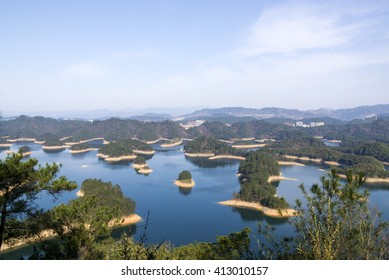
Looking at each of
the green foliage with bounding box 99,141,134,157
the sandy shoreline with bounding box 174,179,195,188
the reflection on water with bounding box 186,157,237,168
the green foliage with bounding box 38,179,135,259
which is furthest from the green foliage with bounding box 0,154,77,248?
the green foliage with bounding box 99,141,134,157

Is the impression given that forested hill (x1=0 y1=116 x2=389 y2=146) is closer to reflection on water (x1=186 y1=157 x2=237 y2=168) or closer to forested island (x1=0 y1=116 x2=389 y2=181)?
forested island (x1=0 y1=116 x2=389 y2=181)

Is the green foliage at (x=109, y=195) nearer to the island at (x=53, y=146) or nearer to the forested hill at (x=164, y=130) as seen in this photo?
the island at (x=53, y=146)

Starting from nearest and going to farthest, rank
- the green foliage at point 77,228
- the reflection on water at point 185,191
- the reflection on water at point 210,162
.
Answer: the green foliage at point 77,228 < the reflection on water at point 185,191 < the reflection on water at point 210,162

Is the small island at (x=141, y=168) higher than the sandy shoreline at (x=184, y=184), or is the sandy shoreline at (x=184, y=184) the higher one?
the small island at (x=141, y=168)

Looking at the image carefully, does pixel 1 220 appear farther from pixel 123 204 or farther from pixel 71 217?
pixel 123 204

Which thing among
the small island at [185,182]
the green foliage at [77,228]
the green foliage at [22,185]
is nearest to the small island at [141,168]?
the small island at [185,182]

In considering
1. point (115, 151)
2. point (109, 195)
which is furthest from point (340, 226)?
point (115, 151)
